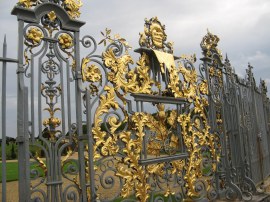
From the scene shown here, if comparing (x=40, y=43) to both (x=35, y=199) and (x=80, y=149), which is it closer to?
(x=80, y=149)

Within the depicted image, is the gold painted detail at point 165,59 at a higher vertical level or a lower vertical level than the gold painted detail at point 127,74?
higher

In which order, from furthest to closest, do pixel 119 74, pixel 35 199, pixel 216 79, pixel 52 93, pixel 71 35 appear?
pixel 216 79
pixel 119 74
pixel 71 35
pixel 52 93
pixel 35 199

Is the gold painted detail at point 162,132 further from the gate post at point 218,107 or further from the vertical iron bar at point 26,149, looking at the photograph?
the vertical iron bar at point 26,149

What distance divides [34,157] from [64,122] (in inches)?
18.6

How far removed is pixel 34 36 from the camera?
316 centimetres

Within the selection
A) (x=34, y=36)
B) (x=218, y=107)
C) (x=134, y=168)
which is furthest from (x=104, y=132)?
(x=218, y=107)

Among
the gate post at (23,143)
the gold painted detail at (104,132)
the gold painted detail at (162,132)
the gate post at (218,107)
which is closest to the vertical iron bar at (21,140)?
the gate post at (23,143)

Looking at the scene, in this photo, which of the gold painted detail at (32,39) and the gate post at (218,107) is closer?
the gold painted detail at (32,39)

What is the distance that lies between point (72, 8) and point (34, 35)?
63 centimetres

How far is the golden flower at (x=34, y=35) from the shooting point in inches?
124

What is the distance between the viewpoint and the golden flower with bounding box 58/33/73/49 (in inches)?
134

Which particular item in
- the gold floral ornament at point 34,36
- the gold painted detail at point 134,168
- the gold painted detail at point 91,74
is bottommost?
the gold painted detail at point 134,168

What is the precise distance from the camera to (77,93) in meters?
3.39

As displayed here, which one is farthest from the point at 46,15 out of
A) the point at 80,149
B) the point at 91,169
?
the point at 91,169
